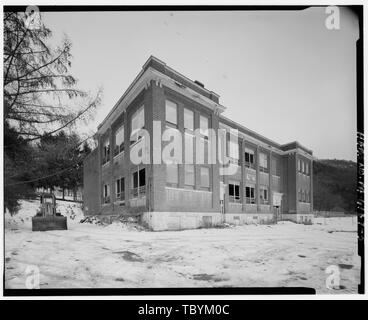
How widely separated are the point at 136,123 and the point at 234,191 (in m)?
4.52

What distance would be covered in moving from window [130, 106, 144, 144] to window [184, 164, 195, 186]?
183cm

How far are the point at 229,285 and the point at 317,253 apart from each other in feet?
8.15

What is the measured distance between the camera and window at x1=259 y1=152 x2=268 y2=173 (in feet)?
28.5

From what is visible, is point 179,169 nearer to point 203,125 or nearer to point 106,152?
point 203,125

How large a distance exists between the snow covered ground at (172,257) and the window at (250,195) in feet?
7.50

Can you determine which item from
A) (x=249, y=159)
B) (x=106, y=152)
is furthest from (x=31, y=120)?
(x=249, y=159)

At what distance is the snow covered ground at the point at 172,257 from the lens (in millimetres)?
4566

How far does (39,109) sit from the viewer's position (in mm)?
5309

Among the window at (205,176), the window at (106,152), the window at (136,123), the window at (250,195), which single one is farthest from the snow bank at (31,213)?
the window at (250,195)

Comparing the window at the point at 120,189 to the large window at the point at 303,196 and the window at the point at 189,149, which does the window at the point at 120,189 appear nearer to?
the window at the point at 189,149

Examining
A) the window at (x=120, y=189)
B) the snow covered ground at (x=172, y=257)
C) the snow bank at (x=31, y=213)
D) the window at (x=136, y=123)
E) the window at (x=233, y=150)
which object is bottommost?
the snow covered ground at (x=172, y=257)

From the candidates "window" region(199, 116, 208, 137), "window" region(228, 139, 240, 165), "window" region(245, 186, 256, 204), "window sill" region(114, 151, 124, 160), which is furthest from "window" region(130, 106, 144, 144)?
"window" region(245, 186, 256, 204)

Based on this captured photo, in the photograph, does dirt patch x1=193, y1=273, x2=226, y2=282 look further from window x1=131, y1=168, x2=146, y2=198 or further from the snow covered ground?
window x1=131, y1=168, x2=146, y2=198
